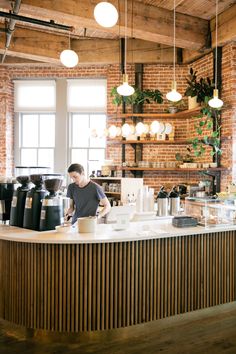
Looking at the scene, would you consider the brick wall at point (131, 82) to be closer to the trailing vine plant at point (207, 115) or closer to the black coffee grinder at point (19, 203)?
the trailing vine plant at point (207, 115)

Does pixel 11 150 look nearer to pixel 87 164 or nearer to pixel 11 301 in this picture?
pixel 87 164

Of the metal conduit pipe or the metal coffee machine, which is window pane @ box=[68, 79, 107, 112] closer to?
the metal conduit pipe

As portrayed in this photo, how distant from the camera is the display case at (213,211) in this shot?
13.2ft

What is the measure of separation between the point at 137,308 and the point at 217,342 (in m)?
0.75

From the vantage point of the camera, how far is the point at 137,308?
3.51m

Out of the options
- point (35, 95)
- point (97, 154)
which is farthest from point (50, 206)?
point (35, 95)

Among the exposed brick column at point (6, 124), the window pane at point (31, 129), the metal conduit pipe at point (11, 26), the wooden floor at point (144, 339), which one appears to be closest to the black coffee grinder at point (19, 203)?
the wooden floor at point (144, 339)

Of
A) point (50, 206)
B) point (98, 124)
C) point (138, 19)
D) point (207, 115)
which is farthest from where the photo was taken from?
point (98, 124)

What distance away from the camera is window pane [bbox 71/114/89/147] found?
8.95 meters

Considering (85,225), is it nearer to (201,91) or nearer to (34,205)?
(34,205)

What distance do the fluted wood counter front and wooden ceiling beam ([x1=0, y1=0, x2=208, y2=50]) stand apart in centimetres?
374

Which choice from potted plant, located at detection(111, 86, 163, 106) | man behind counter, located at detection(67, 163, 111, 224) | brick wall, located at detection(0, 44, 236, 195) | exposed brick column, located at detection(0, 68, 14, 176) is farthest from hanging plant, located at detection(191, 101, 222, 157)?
exposed brick column, located at detection(0, 68, 14, 176)

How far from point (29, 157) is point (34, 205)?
557 centimetres

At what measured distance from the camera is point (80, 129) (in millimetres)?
8969
